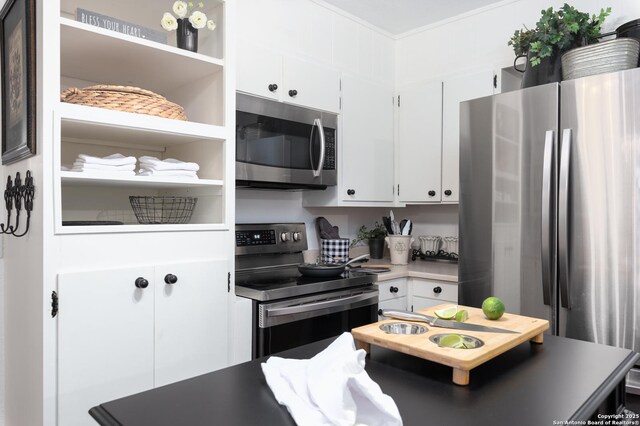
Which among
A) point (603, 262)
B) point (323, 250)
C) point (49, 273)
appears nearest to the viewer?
point (49, 273)

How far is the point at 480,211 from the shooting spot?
2.36m

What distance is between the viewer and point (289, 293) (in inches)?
84.4

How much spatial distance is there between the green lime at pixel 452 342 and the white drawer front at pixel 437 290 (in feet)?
5.59

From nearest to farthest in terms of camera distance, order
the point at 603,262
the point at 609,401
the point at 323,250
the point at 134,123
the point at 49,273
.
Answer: the point at 609,401, the point at 49,273, the point at 134,123, the point at 603,262, the point at 323,250

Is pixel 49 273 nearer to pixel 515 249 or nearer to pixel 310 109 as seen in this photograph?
pixel 310 109

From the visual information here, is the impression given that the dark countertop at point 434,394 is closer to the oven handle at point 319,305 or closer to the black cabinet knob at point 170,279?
the black cabinet knob at point 170,279

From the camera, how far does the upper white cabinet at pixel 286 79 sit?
240 cm

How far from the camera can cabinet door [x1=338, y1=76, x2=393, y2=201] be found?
2.94 metres

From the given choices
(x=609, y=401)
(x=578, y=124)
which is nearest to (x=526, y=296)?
(x=578, y=124)

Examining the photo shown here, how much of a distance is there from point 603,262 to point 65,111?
2161mm

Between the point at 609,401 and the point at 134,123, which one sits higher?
the point at 134,123

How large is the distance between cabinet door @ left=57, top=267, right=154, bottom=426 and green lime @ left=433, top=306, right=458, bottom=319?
1.04 meters

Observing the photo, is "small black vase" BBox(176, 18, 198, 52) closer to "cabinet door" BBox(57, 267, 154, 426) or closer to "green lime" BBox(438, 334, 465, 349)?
"cabinet door" BBox(57, 267, 154, 426)

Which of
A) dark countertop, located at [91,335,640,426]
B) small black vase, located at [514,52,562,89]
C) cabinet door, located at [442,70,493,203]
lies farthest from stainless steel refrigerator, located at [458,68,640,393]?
dark countertop, located at [91,335,640,426]
